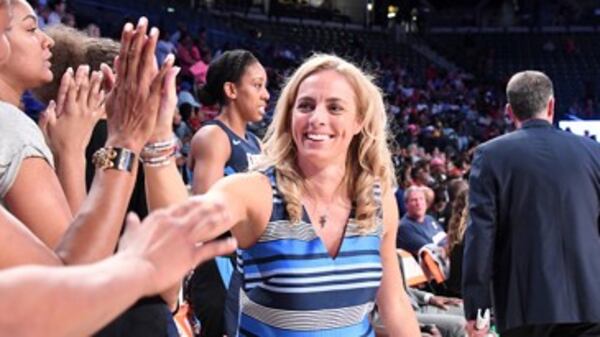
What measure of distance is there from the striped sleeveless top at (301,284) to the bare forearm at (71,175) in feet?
1.43

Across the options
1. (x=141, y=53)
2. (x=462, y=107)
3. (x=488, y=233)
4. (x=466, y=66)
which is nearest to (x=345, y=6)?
(x=466, y=66)

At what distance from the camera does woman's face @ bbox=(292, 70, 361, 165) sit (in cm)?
224

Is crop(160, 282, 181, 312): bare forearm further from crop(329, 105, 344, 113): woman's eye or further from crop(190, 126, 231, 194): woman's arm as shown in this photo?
crop(190, 126, 231, 194): woman's arm

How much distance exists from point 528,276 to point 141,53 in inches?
89.7

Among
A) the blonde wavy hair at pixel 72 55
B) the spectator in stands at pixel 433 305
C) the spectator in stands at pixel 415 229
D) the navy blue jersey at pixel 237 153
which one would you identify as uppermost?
the blonde wavy hair at pixel 72 55

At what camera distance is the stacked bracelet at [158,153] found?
1.81 metres

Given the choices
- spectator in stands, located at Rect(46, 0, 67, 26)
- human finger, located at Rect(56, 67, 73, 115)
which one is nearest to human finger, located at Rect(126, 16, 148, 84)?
human finger, located at Rect(56, 67, 73, 115)

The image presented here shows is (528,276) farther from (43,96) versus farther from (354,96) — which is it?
(43,96)

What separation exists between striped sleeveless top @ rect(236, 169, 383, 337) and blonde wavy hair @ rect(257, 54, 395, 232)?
4.1 inches

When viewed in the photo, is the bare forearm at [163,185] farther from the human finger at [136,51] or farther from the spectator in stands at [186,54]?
the spectator in stands at [186,54]

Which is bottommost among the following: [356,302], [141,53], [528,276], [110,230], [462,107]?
[462,107]

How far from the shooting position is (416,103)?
65.7 ft

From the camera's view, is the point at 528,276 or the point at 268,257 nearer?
the point at 268,257

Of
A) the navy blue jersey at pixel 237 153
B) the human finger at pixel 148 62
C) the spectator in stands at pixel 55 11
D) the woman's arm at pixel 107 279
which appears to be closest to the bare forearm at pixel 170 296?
the human finger at pixel 148 62
